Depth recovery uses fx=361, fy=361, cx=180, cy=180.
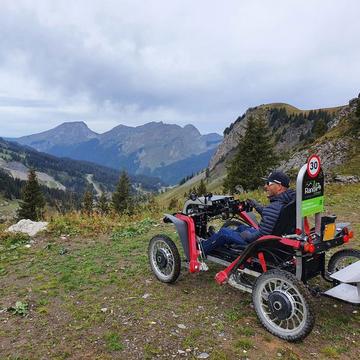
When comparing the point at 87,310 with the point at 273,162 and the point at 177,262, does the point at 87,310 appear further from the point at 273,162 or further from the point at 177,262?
the point at 273,162

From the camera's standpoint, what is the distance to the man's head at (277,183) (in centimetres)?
647

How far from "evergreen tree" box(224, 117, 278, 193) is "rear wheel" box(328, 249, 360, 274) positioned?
3209 centimetres

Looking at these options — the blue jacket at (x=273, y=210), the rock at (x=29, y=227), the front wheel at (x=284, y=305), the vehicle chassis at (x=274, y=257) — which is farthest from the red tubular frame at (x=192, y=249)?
the rock at (x=29, y=227)

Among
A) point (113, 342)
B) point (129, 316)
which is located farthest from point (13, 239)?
point (113, 342)

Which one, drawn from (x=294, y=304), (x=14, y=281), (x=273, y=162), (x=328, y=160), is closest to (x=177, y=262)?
(x=294, y=304)

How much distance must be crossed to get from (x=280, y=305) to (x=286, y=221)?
142cm

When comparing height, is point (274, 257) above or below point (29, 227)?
above

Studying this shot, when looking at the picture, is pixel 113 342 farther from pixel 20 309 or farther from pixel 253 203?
pixel 253 203

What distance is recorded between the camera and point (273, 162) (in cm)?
4041

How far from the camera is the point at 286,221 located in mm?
6262

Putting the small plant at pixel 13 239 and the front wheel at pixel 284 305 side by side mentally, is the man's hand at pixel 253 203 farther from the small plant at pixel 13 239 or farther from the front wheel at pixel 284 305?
the small plant at pixel 13 239

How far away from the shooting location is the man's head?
6469mm

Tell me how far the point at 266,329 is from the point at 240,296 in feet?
4.31

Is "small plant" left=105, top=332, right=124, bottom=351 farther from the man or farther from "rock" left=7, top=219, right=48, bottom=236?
"rock" left=7, top=219, right=48, bottom=236
